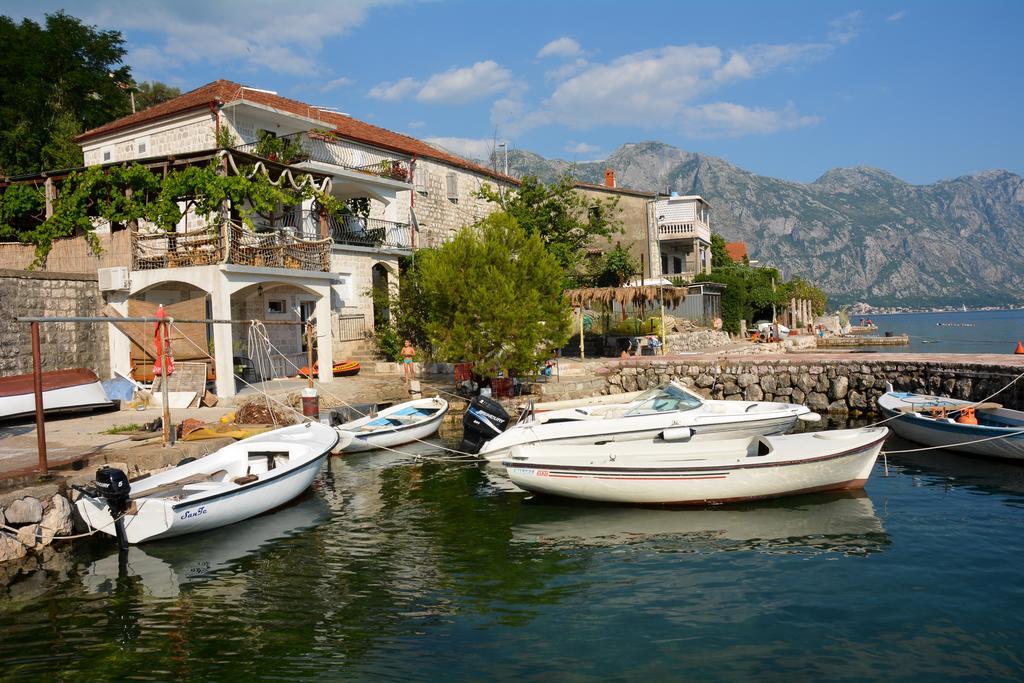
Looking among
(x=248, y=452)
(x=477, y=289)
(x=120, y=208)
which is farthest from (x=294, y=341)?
(x=248, y=452)

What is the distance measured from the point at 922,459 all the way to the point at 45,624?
17396 millimetres

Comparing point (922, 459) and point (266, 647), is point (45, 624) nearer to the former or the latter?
point (266, 647)

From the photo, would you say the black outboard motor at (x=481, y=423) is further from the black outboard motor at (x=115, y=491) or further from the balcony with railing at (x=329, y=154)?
the balcony with railing at (x=329, y=154)

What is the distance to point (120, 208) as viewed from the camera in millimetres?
22750

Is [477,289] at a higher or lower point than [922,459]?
higher

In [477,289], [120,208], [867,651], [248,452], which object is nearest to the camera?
[867,651]

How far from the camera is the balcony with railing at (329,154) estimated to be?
2736 cm

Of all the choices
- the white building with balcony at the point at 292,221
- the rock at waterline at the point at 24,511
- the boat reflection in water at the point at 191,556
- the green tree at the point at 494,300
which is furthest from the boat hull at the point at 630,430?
the white building with balcony at the point at 292,221

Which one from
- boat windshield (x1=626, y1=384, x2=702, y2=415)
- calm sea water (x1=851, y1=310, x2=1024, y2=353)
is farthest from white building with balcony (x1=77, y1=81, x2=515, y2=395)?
calm sea water (x1=851, y1=310, x2=1024, y2=353)

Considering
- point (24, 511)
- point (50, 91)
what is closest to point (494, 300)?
point (24, 511)

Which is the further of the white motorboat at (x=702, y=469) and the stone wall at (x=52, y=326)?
the stone wall at (x=52, y=326)

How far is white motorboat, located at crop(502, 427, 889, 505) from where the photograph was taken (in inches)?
490

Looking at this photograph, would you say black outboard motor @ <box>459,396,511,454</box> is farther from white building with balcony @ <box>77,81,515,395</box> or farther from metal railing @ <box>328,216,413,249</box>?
metal railing @ <box>328,216,413,249</box>

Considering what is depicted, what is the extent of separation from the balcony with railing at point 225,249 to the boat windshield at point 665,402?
42.6ft
